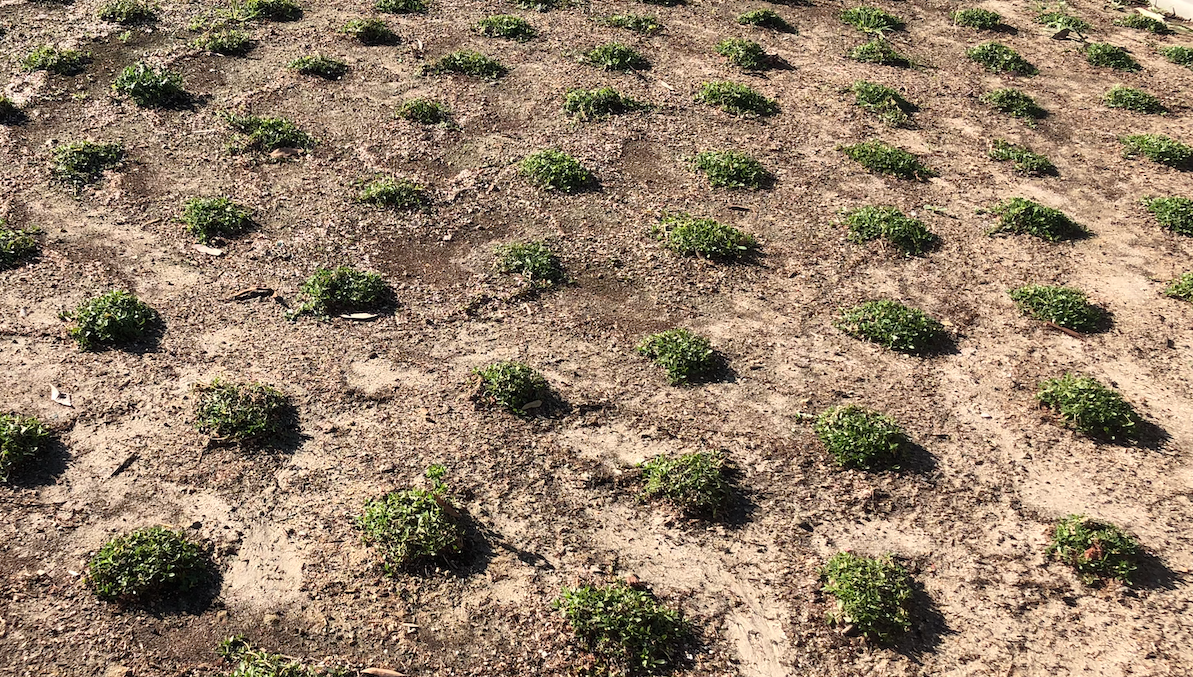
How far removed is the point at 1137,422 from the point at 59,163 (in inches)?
386

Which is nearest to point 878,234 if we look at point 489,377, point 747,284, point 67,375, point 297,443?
point 747,284

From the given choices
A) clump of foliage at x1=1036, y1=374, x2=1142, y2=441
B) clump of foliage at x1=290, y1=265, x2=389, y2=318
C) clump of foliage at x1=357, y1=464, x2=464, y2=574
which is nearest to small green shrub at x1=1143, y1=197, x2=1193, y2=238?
clump of foliage at x1=1036, y1=374, x2=1142, y2=441

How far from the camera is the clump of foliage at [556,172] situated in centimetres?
899

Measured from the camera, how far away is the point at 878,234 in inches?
338

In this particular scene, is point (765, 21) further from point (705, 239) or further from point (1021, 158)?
point (705, 239)

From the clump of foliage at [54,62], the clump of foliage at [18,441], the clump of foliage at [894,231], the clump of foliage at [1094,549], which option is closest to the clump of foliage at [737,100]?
the clump of foliage at [894,231]

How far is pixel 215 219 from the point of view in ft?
26.5

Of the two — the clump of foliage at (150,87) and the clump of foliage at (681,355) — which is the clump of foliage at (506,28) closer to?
the clump of foliage at (150,87)

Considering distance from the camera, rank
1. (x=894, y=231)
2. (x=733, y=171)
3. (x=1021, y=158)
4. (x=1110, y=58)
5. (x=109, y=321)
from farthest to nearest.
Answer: (x=1110, y=58) < (x=1021, y=158) < (x=733, y=171) < (x=894, y=231) < (x=109, y=321)

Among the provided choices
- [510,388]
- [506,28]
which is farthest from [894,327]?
[506,28]

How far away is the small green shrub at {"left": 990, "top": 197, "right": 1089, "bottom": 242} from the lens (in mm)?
8812

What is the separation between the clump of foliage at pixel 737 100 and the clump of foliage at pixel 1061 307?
399cm

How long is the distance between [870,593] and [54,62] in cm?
1048

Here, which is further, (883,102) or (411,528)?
(883,102)
